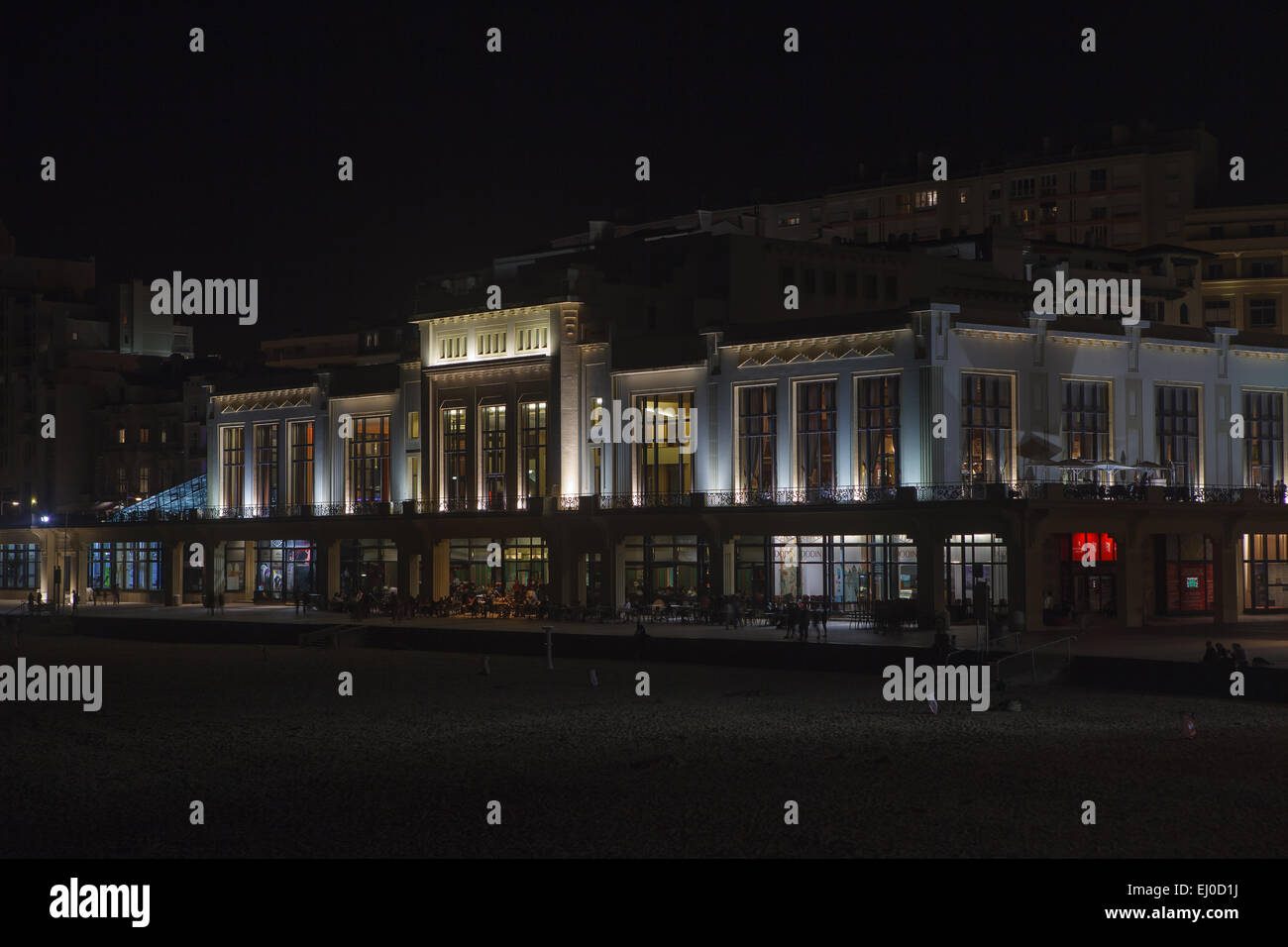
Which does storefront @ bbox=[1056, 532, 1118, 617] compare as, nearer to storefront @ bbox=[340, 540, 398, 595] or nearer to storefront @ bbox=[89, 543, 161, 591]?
storefront @ bbox=[340, 540, 398, 595]

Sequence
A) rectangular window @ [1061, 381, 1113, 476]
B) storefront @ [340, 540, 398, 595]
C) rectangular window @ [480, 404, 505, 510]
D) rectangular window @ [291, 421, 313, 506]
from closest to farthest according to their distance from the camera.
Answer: rectangular window @ [1061, 381, 1113, 476], rectangular window @ [480, 404, 505, 510], storefront @ [340, 540, 398, 595], rectangular window @ [291, 421, 313, 506]

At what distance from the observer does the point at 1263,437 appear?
59781 millimetres

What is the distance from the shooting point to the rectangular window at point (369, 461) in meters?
74.7

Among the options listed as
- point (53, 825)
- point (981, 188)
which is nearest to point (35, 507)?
point (981, 188)

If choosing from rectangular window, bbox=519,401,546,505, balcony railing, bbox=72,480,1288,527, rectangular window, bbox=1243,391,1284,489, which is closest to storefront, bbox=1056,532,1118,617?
balcony railing, bbox=72,480,1288,527

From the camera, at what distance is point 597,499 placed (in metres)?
63.9

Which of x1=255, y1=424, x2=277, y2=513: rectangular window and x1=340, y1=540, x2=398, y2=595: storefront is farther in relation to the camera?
x1=255, y1=424, x2=277, y2=513: rectangular window

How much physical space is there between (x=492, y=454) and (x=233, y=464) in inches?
774

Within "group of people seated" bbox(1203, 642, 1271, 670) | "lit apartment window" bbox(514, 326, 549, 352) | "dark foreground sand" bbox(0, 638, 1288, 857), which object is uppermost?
"lit apartment window" bbox(514, 326, 549, 352)

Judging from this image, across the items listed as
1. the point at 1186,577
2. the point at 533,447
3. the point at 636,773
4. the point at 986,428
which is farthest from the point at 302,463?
the point at 636,773

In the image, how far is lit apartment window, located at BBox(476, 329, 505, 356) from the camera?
6906cm

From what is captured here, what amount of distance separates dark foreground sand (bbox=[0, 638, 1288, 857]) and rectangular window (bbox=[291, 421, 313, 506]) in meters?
36.7
